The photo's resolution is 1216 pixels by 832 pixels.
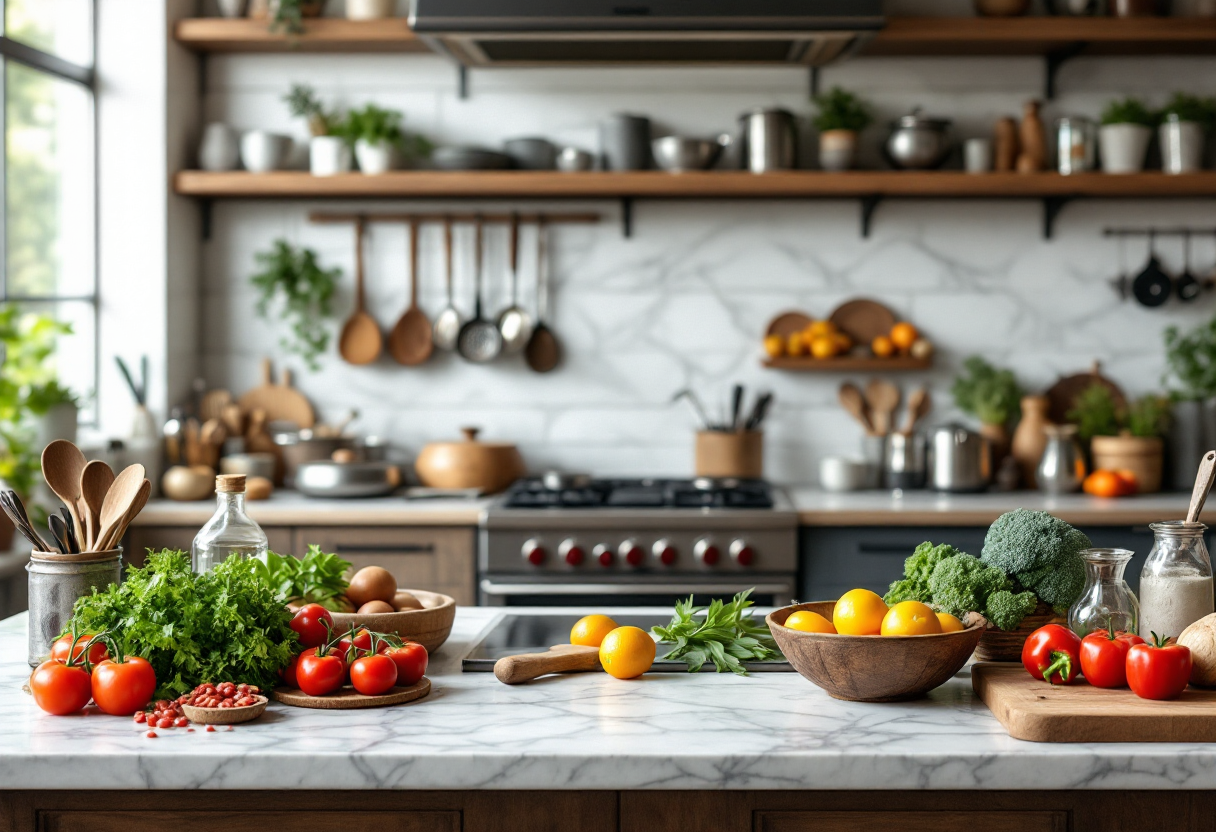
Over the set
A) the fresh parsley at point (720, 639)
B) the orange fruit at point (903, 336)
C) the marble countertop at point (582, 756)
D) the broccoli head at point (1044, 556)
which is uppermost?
the orange fruit at point (903, 336)

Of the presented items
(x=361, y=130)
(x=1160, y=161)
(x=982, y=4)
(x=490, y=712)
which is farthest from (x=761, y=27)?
(x=490, y=712)

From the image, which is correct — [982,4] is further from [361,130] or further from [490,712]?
[490,712]

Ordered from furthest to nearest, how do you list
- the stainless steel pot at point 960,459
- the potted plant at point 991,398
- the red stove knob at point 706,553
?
the potted plant at point 991,398
the stainless steel pot at point 960,459
the red stove knob at point 706,553

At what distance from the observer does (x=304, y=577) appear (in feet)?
5.97

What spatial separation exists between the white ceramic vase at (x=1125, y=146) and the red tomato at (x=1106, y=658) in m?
2.72

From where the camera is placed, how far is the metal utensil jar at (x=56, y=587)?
5.46ft

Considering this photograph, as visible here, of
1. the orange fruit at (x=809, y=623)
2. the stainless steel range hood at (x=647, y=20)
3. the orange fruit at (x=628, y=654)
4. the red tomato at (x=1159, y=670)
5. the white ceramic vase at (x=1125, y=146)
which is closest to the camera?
the red tomato at (x=1159, y=670)

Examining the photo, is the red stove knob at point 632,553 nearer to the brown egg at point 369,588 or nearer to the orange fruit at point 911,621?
the brown egg at point 369,588

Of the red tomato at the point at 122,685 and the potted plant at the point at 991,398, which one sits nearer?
the red tomato at the point at 122,685

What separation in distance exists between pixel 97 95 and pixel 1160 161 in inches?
136

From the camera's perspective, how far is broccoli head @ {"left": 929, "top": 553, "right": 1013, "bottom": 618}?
1.66 meters

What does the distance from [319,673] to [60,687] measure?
0.31 metres

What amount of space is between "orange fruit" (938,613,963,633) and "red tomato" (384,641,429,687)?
678mm

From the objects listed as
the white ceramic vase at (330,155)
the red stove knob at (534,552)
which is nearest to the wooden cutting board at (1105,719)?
the red stove knob at (534,552)
